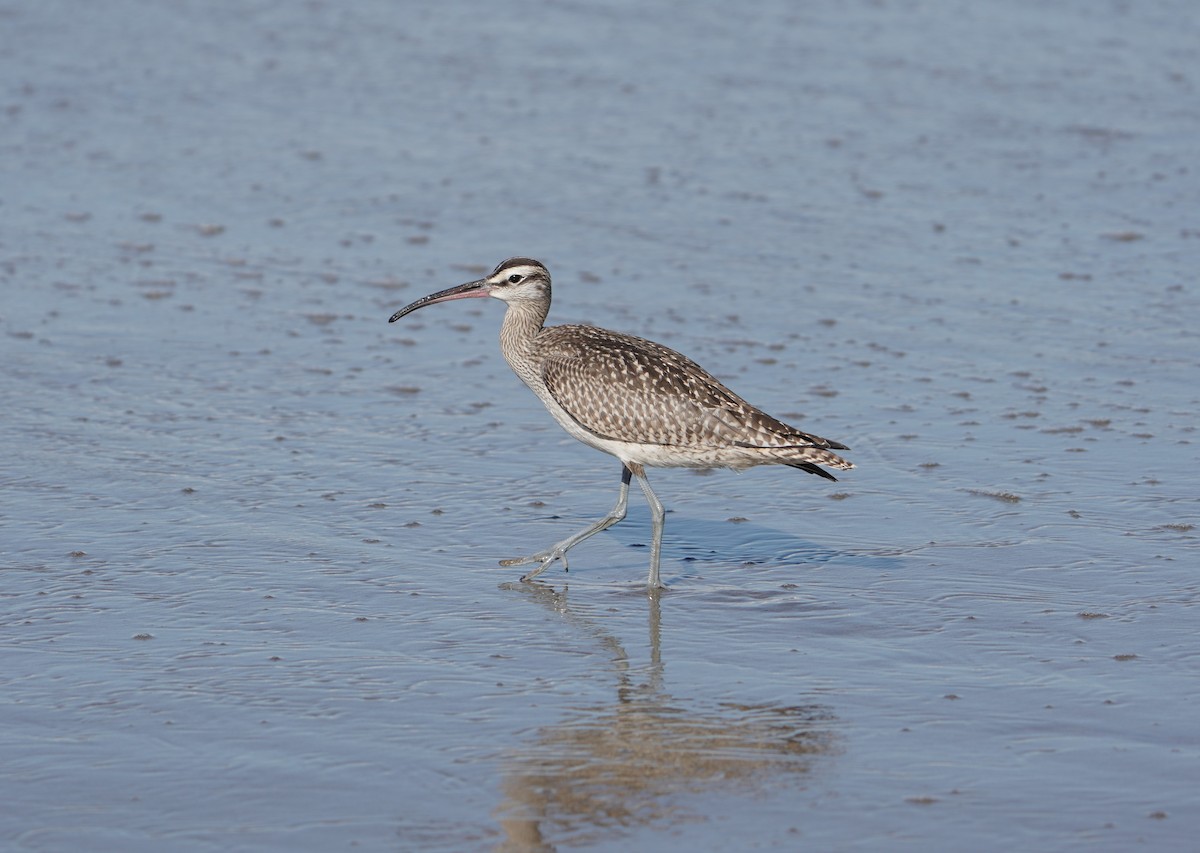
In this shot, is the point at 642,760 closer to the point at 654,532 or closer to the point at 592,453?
the point at 654,532

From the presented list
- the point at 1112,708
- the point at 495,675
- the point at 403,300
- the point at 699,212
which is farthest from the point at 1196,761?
the point at 699,212

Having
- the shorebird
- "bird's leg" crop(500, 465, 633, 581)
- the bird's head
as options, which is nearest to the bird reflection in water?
"bird's leg" crop(500, 465, 633, 581)

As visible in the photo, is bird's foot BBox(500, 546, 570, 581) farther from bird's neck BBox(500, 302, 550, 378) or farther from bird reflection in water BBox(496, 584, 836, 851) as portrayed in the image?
bird reflection in water BBox(496, 584, 836, 851)

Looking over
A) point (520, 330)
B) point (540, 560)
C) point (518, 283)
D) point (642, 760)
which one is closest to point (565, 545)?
point (540, 560)

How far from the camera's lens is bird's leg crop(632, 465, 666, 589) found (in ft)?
28.7

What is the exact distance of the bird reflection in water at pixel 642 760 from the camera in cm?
611

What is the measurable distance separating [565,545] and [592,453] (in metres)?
2.20

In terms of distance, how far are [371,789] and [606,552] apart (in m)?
3.39

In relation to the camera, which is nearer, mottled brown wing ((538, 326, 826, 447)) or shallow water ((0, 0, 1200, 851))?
shallow water ((0, 0, 1200, 851))

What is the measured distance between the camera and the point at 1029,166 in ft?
56.3

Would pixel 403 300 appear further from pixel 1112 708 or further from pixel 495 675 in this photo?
pixel 1112 708

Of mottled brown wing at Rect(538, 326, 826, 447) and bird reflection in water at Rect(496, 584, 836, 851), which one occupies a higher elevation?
mottled brown wing at Rect(538, 326, 826, 447)

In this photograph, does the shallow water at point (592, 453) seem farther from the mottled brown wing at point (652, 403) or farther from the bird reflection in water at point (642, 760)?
the mottled brown wing at point (652, 403)

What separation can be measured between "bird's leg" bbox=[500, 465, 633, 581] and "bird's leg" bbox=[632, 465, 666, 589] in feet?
0.37
